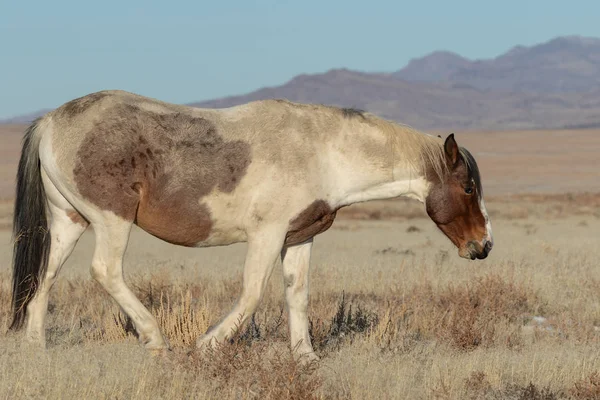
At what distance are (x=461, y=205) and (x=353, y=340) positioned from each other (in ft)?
5.05

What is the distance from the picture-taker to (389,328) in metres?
8.43

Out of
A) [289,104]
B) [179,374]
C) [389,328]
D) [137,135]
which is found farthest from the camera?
[389,328]

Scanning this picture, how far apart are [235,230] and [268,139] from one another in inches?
29.1

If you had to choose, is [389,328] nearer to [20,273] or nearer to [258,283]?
[258,283]

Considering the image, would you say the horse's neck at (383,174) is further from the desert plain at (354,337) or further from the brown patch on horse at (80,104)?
the brown patch on horse at (80,104)

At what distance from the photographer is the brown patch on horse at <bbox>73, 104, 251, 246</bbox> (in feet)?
23.0

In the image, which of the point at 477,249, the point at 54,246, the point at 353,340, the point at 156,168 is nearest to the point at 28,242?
the point at 54,246

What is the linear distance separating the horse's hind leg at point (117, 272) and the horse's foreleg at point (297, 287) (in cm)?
110

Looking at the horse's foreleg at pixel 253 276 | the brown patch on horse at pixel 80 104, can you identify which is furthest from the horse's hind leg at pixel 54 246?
the horse's foreleg at pixel 253 276

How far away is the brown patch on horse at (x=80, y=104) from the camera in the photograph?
7.17 meters

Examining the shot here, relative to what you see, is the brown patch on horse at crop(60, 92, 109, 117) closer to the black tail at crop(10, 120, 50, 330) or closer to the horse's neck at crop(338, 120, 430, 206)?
the black tail at crop(10, 120, 50, 330)

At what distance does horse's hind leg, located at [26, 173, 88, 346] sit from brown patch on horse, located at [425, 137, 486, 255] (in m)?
2.89

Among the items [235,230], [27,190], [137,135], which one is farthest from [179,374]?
[27,190]

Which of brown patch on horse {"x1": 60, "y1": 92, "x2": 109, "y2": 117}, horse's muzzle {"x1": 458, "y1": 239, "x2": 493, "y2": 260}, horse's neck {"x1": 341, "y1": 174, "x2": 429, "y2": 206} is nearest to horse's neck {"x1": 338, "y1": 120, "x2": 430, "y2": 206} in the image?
horse's neck {"x1": 341, "y1": 174, "x2": 429, "y2": 206}
